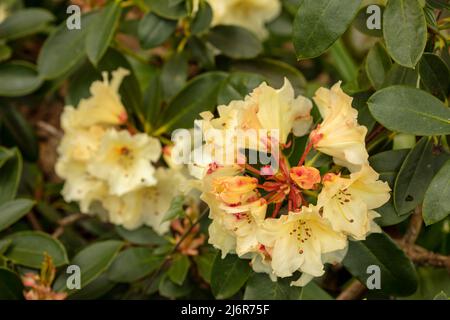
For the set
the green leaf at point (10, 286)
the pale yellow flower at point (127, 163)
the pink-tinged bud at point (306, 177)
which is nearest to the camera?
the pink-tinged bud at point (306, 177)

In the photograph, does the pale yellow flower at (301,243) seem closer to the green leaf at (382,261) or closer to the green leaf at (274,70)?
the green leaf at (382,261)

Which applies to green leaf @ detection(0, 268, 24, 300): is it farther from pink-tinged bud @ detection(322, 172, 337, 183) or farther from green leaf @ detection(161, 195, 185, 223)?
pink-tinged bud @ detection(322, 172, 337, 183)

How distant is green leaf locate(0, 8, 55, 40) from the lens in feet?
6.22

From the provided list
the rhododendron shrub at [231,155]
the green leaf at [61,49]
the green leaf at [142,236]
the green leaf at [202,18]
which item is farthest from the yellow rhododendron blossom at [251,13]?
the green leaf at [142,236]

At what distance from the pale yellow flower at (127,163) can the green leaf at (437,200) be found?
24.5 inches

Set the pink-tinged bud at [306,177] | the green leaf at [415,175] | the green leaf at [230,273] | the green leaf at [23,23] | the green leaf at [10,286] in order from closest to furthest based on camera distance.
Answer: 1. the pink-tinged bud at [306,177]
2. the green leaf at [415,175]
3. the green leaf at [230,273]
4. the green leaf at [10,286]
5. the green leaf at [23,23]

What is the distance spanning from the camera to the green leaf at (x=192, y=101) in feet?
5.45

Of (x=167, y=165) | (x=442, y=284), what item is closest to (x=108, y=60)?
(x=167, y=165)

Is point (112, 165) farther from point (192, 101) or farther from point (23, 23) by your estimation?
point (23, 23)

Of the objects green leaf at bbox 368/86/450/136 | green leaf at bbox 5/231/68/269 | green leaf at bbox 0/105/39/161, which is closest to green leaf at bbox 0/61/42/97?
green leaf at bbox 0/105/39/161

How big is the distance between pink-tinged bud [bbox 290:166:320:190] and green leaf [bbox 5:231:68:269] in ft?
1.97

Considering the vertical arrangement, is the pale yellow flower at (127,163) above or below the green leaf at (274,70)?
below

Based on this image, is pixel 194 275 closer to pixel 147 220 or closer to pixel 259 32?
pixel 147 220
